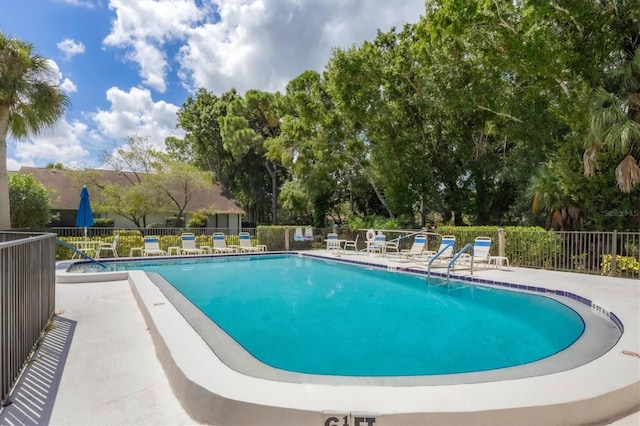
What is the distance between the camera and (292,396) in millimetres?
2941

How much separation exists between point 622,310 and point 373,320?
399cm

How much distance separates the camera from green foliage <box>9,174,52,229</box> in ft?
49.8

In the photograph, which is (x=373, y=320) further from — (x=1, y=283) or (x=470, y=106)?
(x=470, y=106)

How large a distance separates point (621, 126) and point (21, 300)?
12567mm

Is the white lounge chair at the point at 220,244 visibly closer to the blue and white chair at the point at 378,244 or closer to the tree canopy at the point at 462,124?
the blue and white chair at the point at 378,244

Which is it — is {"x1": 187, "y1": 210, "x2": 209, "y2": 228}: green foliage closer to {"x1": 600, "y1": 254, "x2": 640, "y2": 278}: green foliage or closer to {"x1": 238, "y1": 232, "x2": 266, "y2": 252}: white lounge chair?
{"x1": 238, "y1": 232, "x2": 266, "y2": 252}: white lounge chair

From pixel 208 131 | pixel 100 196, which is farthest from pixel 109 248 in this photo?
pixel 208 131

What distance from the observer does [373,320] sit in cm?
670

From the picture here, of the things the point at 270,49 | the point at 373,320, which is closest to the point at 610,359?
the point at 373,320

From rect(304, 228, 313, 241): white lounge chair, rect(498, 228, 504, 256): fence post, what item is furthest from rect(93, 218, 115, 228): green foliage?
rect(498, 228, 504, 256): fence post

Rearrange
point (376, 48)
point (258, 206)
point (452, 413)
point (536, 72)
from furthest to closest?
1. point (258, 206)
2. point (376, 48)
3. point (536, 72)
4. point (452, 413)

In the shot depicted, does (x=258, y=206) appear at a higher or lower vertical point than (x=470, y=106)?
lower

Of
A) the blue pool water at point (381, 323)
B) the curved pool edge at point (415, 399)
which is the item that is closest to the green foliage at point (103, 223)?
the blue pool water at point (381, 323)

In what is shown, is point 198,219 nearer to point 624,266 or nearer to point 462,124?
point 462,124
